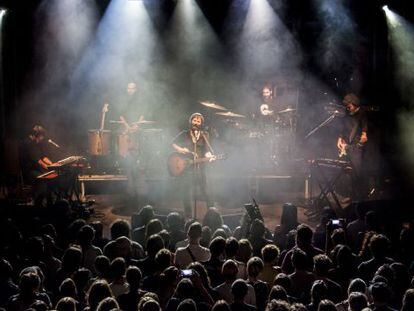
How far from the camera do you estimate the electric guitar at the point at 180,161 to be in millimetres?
9992

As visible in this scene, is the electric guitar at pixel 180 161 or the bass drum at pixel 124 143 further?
the bass drum at pixel 124 143

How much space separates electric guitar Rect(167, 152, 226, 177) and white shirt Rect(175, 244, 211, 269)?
163 inches

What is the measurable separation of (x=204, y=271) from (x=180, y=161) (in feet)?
17.7

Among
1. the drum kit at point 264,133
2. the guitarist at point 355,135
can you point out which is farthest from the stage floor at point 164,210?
the drum kit at point 264,133

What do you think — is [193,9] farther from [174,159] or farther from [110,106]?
[174,159]

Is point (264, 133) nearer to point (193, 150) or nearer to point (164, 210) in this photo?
point (193, 150)

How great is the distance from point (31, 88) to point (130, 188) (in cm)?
501

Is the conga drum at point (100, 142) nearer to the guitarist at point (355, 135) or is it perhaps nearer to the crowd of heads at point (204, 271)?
the guitarist at point (355, 135)

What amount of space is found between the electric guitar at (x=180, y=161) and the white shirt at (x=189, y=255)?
4.13 metres

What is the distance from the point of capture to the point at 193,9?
15.2m

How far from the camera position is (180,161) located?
10070 mm

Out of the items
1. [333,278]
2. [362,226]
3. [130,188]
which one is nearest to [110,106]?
[130,188]

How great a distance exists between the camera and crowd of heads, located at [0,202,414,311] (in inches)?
167

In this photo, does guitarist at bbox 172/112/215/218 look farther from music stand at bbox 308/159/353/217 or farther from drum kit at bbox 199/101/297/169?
drum kit at bbox 199/101/297/169
